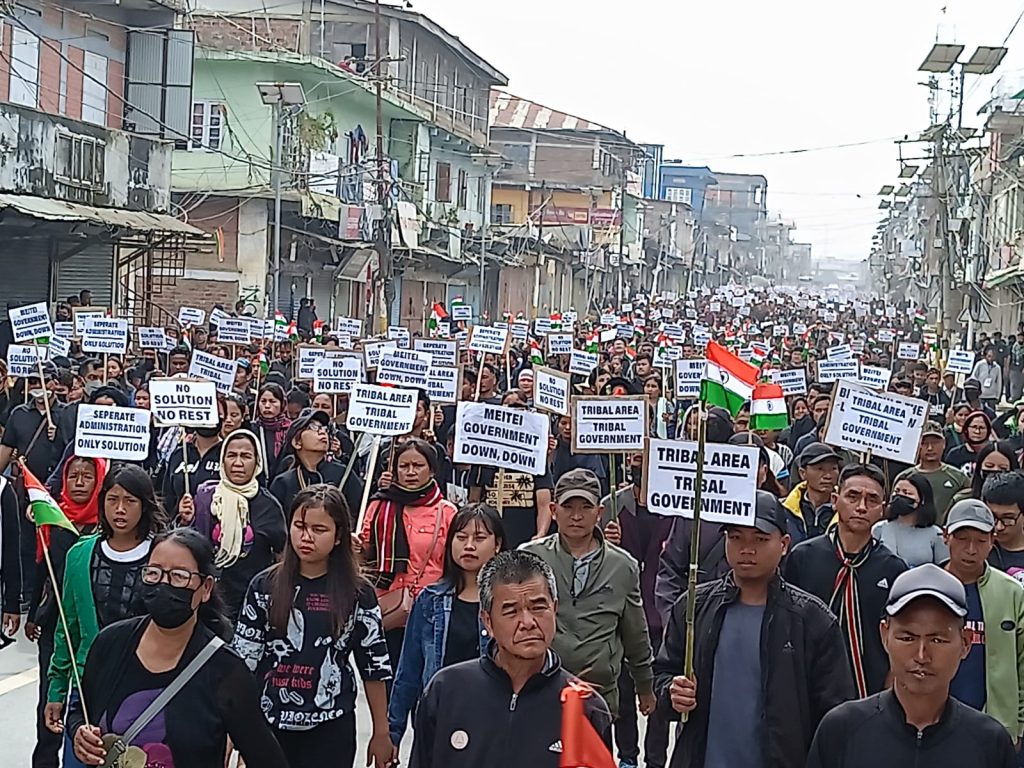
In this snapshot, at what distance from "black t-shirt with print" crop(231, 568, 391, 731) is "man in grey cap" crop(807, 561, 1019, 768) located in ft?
6.61

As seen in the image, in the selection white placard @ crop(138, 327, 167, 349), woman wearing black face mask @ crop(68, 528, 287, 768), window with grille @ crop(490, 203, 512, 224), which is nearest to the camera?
woman wearing black face mask @ crop(68, 528, 287, 768)

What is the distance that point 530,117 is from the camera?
82.0 m

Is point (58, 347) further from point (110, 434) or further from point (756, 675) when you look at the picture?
point (756, 675)

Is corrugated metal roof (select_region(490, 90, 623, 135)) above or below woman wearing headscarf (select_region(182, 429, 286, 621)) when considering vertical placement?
above

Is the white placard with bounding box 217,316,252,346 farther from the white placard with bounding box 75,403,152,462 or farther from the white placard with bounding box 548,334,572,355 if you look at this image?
the white placard with bounding box 75,403,152,462

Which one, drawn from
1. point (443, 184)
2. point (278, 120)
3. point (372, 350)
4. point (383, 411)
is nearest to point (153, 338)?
point (372, 350)

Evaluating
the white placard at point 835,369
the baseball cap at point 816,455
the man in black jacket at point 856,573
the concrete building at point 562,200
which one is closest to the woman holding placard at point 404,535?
the man in black jacket at point 856,573

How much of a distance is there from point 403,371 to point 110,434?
171 inches

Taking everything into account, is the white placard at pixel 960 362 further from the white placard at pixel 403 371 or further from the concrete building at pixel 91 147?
the concrete building at pixel 91 147

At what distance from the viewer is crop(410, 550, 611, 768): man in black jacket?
4.26 m

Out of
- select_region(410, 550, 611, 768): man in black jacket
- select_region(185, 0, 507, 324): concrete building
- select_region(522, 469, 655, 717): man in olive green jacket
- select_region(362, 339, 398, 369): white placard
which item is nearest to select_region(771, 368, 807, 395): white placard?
select_region(362, 339, 398, 369): white placard

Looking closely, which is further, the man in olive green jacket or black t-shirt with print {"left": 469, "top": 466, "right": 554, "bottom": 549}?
black t-shirt with print {"left": 469, "top": 466, "right": 554, "bottom": 549}

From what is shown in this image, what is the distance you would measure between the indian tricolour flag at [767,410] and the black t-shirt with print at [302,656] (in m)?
7.17

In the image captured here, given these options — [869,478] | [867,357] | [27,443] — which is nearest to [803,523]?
[869,478]
